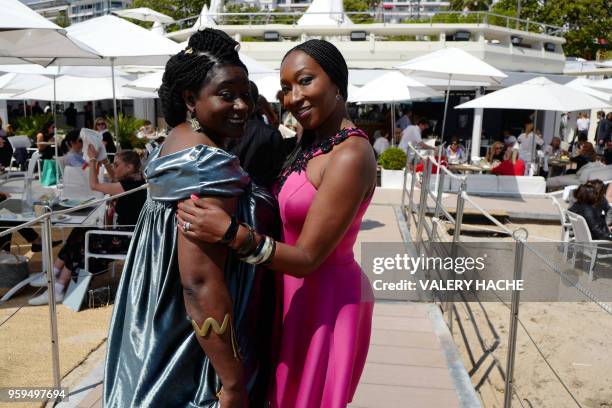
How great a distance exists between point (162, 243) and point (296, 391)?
2.07 ft

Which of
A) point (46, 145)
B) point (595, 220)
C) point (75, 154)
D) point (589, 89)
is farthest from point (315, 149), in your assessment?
point (589, 89)

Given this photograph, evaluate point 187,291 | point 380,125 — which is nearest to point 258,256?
point 187,291

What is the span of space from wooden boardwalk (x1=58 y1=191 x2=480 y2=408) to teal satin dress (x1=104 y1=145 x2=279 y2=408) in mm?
1870

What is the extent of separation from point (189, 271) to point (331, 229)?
0.40 m

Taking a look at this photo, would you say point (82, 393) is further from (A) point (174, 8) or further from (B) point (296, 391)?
(A) point (174, 8)

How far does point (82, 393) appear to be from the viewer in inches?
134

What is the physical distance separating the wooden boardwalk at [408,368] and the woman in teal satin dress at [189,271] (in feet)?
6.20

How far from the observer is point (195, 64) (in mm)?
1494

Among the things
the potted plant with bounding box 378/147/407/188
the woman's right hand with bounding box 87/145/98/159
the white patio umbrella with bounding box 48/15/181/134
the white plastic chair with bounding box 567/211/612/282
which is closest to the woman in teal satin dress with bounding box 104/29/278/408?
the woman's right hand with bounding box 87/145/98/159

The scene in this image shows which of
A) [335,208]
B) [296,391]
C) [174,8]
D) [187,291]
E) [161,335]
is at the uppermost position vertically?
[174,8]

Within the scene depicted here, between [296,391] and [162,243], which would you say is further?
[296,391]

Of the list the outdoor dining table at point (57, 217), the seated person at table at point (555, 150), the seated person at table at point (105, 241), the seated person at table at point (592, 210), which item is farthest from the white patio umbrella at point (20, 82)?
the seated person at table at point (555, 150)

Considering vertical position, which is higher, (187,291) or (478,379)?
(187,291)

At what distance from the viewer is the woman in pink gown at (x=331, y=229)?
1637 millimetres
